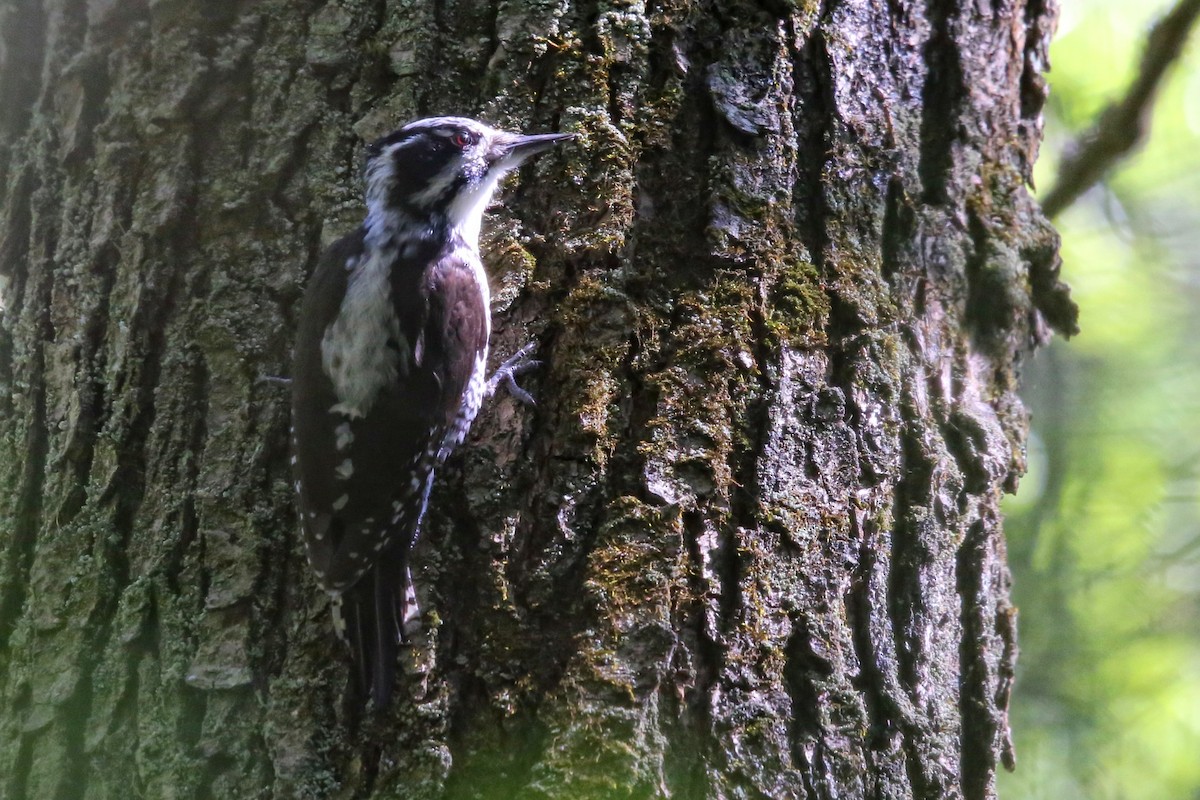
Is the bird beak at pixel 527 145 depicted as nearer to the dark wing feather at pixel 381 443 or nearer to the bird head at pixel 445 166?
the bird head at pixel 445 166

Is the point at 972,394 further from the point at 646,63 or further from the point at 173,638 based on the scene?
the point at 173,638

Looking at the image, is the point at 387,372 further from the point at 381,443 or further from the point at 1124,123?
the point at 1124,123

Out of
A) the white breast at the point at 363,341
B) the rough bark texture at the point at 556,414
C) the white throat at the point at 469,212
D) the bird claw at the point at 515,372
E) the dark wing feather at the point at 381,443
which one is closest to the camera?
the rough bark texture at the point at 556,414

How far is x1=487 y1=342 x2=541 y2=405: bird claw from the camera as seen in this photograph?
102 inches

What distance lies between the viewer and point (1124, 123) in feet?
14.6

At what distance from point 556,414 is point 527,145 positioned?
2.52ft

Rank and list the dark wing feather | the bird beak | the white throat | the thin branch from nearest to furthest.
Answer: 1. the dark wing feather
2. the bird beak
3. the white throat
4. the thin branch

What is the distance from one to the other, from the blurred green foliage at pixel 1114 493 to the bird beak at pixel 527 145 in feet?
9.82

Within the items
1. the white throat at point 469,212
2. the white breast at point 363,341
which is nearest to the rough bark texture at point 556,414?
the white breast at point 363,341

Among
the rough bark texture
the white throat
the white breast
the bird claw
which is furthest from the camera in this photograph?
the white throat

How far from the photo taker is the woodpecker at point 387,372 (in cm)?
254

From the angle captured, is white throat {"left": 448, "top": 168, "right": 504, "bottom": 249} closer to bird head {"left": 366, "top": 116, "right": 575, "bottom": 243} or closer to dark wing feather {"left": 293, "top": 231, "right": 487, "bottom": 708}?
bird head {"left": 366, "top": 116, "right": 575, "bottom": 243}

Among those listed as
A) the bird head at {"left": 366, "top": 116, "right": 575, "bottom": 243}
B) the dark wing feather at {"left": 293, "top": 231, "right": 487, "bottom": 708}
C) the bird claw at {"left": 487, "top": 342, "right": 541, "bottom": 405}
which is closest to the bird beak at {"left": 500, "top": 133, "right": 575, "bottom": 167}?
the bird head at {"left": 366, "top": 116, "right": 575, "bottom": 243}

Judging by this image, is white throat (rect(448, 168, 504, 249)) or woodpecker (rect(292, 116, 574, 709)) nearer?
woodpecker (rect(292, 116, 574, 709))
